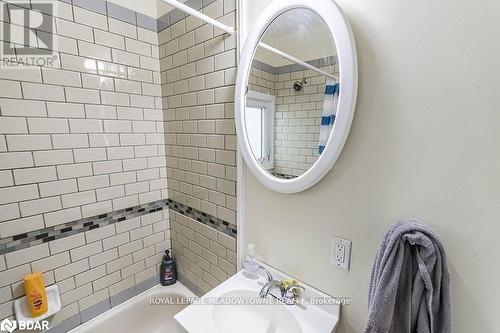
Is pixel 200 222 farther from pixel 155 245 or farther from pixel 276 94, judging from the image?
pixel 276 94

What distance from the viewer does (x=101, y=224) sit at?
1.33 meters

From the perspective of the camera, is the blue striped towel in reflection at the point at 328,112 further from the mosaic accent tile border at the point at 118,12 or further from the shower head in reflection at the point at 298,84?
the mosaic accent tile border at the point at 118,12

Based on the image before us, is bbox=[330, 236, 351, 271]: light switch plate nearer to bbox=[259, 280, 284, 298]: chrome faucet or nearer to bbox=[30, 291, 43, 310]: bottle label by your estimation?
bbox=[259, 280, 284, 298]: chrome faucet

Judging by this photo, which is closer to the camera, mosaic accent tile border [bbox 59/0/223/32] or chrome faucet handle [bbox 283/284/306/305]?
chrome faucet handle [bbox 283/284/306/305]

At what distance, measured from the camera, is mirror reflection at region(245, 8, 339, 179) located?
788mm

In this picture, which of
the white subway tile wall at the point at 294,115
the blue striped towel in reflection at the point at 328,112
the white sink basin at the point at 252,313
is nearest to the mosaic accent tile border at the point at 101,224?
the white sink basin at the point at 252,313

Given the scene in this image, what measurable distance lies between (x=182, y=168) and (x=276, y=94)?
2.73ft

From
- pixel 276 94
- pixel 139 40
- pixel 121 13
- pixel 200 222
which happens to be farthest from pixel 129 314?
pixel 121 13

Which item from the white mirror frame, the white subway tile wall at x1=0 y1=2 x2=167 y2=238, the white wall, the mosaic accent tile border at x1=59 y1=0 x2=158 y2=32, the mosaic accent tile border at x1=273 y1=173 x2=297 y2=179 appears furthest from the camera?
the mosaic accent tile border at x1=59 y1=0 x2=158 y2=32

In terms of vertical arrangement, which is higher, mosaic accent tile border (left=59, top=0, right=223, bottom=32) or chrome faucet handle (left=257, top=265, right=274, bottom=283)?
mosaic accent tile border (left=59, top=0, right=223, bottom=32)

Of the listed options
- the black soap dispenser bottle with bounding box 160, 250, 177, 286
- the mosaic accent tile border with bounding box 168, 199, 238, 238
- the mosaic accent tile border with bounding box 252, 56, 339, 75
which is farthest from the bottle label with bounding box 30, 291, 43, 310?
the mosaic accent tile border with bounding box 252, 56, 339, 75

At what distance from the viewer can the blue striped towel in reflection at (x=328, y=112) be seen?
2.49ft

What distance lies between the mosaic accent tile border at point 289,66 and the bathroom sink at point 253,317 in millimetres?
984

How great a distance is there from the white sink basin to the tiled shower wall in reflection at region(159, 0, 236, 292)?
261 millimetres
